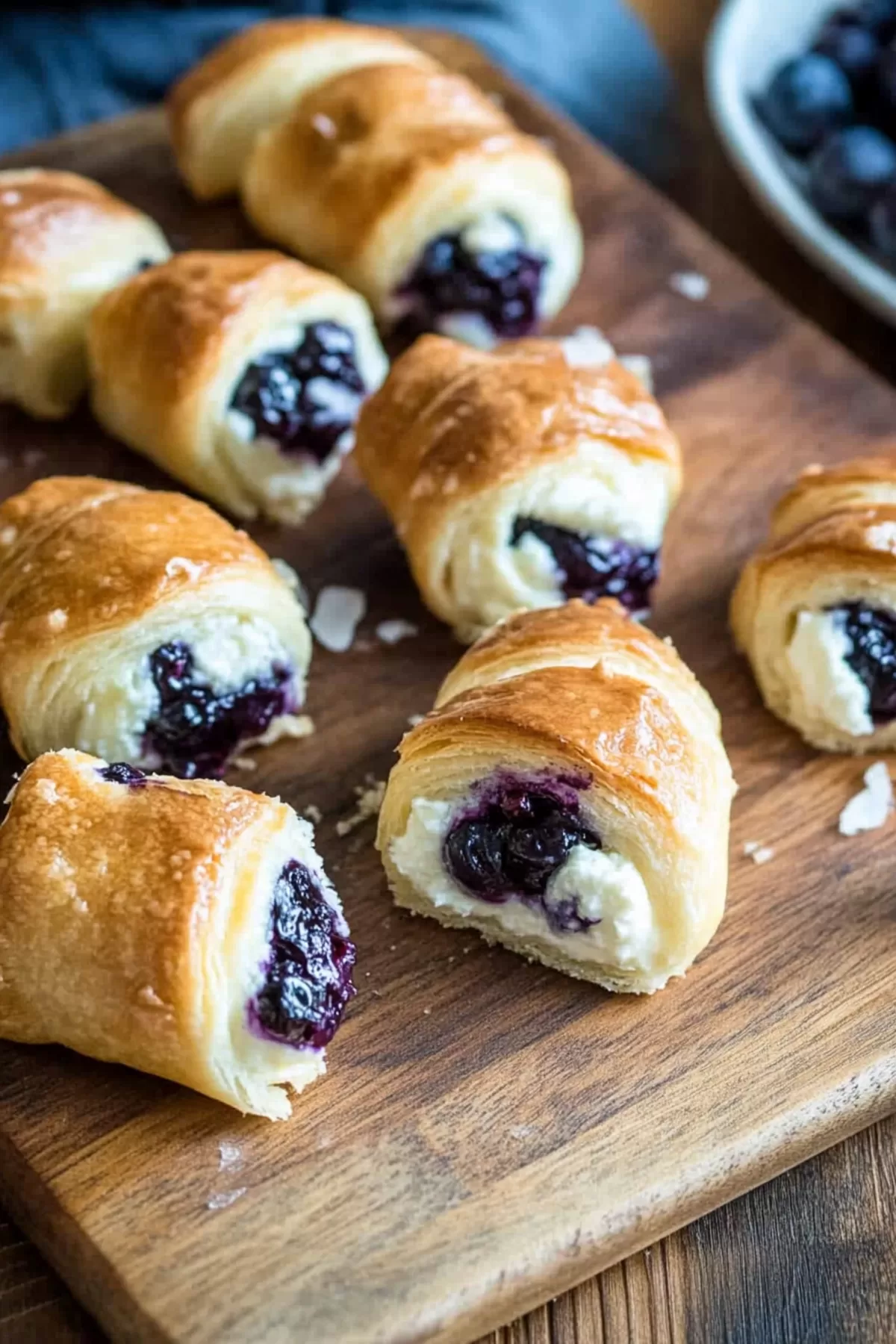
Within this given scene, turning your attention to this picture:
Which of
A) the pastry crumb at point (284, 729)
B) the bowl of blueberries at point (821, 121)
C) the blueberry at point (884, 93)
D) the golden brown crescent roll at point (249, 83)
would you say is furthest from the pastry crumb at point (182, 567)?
the blueberry at point (884, 93)

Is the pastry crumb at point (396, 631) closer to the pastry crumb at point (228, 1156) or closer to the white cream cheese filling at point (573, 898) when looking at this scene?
the white cream cheese filling at point (573, 898)

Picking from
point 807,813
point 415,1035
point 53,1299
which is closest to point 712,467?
point 807,813

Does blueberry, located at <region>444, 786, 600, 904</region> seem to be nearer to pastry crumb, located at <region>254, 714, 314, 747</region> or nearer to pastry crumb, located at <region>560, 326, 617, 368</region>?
pastry crumb, located at <region>254, 714, 314, 747</region>

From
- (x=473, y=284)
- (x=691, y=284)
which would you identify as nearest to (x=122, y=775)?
(x=473, y=284)

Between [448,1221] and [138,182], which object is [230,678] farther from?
[138,182]

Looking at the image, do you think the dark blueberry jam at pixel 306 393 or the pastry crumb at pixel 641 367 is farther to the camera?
the pastry crumb at pixel 641 367

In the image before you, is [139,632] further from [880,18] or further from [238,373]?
[880,18]
